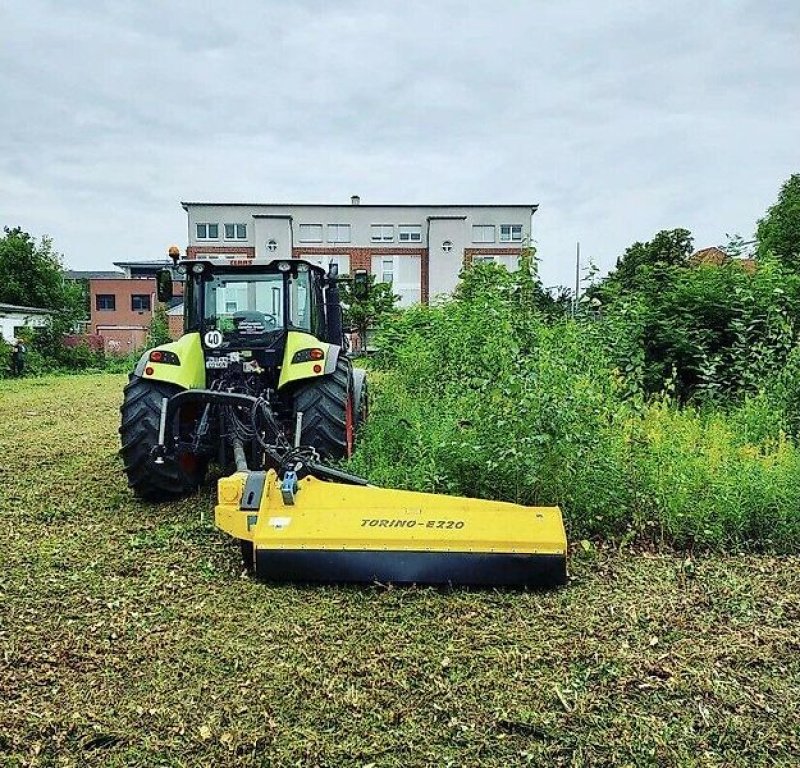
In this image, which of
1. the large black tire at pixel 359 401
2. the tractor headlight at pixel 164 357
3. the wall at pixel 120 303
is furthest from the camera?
the wall at pixel 120 303

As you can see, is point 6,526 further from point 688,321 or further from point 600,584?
point 688,321

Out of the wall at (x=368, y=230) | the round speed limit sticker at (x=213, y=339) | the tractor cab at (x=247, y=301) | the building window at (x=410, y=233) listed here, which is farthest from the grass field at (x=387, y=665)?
the building window at (x=410, y=233)

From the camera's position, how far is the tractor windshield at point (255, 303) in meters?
6.89

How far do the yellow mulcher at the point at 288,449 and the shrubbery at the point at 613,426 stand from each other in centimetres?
A: 77

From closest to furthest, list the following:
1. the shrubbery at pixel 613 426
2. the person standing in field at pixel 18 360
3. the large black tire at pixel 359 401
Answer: the shrubbery at pixel 613 426, the large black tire at pixel 359 401, the person standing in field at pixel 18 360

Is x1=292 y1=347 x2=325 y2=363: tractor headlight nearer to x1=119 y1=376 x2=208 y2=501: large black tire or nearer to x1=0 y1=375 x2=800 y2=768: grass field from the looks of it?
x1=119 y1=376 x2=208 y2=501: large black tire

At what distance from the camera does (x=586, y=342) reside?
697 centimetres

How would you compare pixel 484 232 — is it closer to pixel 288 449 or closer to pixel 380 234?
pixel 380 234

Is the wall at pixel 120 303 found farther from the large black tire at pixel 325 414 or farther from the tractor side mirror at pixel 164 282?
the large black tire at pixel 325 414

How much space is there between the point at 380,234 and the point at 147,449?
48920mm

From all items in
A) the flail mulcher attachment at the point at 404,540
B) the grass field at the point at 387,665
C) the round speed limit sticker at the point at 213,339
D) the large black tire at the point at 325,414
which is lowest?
the grass field at the point at 387,665

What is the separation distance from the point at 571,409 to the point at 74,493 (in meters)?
3.99

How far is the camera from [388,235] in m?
54.2

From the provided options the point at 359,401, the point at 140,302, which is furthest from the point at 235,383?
the point at 140,302
